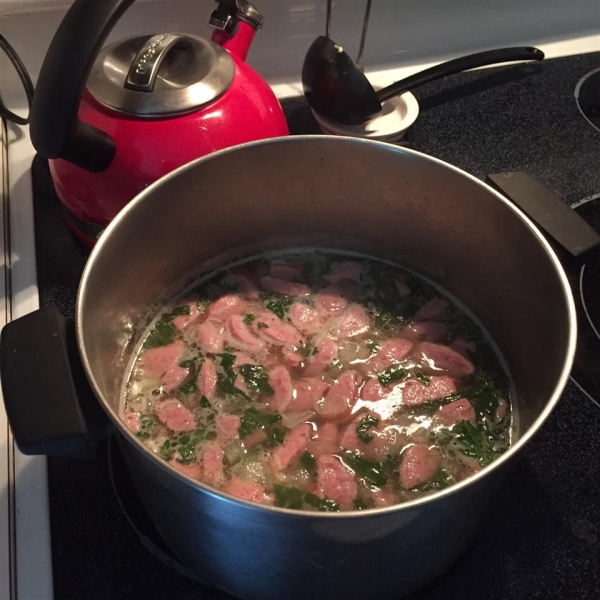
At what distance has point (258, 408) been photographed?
0.77 metres

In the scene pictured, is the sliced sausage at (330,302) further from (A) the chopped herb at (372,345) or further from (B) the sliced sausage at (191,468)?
(B) the sliced sausage at (191,468)

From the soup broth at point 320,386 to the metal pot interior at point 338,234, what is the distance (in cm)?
3

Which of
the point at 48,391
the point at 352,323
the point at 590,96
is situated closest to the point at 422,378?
the point at 352,323

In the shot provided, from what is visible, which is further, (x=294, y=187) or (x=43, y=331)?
(x=294, y=187)

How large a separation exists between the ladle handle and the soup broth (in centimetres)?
32

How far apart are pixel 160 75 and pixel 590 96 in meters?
0.85

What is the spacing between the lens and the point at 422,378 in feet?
2.66

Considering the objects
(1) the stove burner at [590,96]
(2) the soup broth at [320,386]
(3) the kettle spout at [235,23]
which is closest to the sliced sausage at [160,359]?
(2) the soup broth at [320,386]

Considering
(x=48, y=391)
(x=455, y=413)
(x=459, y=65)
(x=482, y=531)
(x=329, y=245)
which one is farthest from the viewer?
(x=459, y=65)

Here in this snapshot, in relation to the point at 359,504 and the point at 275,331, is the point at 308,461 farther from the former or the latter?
the point at 275,331

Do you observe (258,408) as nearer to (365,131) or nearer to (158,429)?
(158,429)

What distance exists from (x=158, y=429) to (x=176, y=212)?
0.89 feet

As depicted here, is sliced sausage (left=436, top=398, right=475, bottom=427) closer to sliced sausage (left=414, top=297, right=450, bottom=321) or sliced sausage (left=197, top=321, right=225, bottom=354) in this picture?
sliced sausage (left=414, top=297, right=450, bottom=321)


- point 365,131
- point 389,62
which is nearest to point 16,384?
point 365,131
